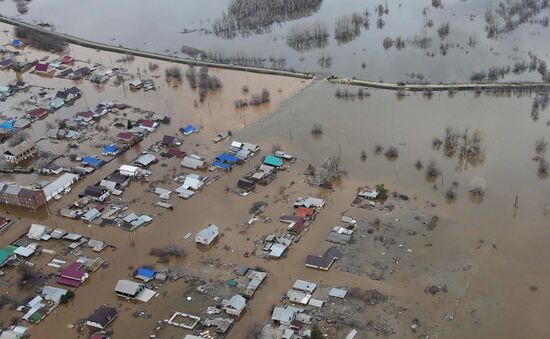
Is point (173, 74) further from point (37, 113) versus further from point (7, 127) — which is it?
point (7, 127)

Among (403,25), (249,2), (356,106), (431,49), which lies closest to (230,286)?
(356,106)

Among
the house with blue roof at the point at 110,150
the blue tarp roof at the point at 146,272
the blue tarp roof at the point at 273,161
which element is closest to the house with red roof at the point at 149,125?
the house with blue roof at the point at 110,150

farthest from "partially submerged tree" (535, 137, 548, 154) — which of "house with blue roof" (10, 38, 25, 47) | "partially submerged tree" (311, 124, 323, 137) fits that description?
"house with blue roof" (10, 38, 25, 47)

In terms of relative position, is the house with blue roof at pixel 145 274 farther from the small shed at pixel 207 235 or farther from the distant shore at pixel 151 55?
the distant shore at pixel 151 55

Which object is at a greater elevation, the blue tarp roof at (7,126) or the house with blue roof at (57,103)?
the house with blue roof at (57,103)

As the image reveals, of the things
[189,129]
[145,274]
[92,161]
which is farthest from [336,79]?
[145,274]

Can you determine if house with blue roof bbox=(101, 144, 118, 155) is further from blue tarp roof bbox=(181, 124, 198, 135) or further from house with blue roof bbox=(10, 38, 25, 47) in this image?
house with blue roof bbox=(10, 38, 25, 47)

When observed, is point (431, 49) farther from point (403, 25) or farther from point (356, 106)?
point (356, 106)
